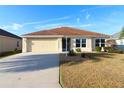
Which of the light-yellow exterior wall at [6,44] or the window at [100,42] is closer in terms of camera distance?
the light-yellow exterior wall at [6,44]

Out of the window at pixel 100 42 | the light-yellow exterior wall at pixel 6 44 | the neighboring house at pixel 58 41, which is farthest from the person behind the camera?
the window at pixel 100 42

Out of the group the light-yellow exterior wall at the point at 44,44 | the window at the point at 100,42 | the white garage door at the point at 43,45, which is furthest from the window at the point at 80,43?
the white garage door at the point at 43,45

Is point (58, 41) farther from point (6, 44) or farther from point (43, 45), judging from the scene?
point (6, 44)

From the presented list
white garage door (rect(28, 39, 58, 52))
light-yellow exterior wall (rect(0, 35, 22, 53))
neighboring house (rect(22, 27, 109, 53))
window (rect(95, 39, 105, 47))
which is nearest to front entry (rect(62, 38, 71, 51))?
neighboring house (rect(22, 27, 109, 53))

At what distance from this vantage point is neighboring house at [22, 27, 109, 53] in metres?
28.3

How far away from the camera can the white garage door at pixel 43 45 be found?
28.4 metres

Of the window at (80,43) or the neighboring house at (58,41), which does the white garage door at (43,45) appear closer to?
the neighboring house at (58,41)

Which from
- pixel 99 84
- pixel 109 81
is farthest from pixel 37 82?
pixel 109 81

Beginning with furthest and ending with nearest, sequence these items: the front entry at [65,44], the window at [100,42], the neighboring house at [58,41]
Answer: the window at [100,42] < the front entry at [65,44] < the neighboring house at [58,41]

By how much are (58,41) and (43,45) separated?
7.96 ft

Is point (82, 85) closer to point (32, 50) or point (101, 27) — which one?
point (32, 50)

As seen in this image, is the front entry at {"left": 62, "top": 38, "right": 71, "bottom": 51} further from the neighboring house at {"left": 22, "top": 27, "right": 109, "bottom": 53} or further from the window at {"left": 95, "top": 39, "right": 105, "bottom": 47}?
the window at {"left": 95, "top": 39, "right": 105, "bottom": 47}

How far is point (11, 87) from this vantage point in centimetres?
727

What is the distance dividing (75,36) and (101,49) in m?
4.47
